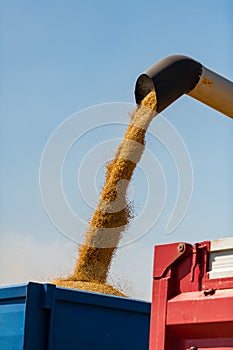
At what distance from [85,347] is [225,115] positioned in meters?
2.78

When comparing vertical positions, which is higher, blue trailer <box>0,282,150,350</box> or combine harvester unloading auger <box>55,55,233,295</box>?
combine harvester unloading auger <box>55,55,233,295</box>

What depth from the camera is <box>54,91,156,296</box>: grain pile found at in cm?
569

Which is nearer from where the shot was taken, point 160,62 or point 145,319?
point 145,319

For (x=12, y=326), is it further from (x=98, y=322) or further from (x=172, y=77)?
(x=172, y=77)

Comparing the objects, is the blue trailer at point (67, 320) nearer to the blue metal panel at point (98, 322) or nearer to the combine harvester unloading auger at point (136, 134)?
the blue metal panel at point (98, 322)

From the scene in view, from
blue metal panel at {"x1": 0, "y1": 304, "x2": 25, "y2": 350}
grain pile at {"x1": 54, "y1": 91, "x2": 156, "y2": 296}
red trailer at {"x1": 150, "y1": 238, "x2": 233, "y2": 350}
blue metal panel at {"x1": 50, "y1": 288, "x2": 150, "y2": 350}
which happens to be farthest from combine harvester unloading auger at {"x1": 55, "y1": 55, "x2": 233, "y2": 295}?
red trailer at {"x1": 150, "y1": 238, "x2": 233, "y2": 350}

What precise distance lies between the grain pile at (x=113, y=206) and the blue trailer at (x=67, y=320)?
4.29 ft

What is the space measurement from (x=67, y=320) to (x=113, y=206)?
1983 mm

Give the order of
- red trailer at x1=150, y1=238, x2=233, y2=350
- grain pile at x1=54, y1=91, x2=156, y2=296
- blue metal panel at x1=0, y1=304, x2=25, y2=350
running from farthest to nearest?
grain pile at x1=54, y1=91, x2=156, y2=296, blue metal panel at x1=0, y1=304, x2=25, y2=350, red trailer at x1=150, y1=238, x2=233, y2=350

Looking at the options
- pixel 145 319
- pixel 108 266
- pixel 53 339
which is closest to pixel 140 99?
pixel 108 266

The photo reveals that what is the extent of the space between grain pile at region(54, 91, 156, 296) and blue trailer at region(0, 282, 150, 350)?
1307 mm

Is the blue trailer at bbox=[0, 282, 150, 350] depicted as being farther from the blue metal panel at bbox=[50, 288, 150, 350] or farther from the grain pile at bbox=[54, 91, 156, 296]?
the grain pile at bbox=[54, 91, 156, 296]

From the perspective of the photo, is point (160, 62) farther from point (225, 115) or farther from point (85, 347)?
point (85, 347)

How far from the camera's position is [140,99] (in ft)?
20.5
